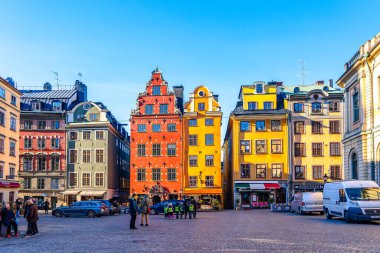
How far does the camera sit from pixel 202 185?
62031mm

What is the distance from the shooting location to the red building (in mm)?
62844

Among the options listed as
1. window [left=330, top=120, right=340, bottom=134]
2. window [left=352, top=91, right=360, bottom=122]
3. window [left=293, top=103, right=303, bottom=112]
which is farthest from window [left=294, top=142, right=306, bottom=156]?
window [left=352, top=91, right=360, bottom=122]

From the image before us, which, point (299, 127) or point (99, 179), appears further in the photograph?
point (99, 179)

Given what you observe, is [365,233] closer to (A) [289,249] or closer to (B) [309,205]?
(A) [289,249]

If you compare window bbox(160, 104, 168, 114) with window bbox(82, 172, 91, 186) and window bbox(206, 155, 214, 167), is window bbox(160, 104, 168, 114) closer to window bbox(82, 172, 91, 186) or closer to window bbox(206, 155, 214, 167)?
window bbox(206, 155, 214, 167)

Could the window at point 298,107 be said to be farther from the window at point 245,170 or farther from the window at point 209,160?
the window at point 209,160

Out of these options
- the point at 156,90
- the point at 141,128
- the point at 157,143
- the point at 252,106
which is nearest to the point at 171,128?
the point at 157,143

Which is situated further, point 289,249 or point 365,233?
point 365,233

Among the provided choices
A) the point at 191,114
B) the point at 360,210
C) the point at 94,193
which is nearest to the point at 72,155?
the point at 94,193

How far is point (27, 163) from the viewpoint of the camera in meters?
64.4

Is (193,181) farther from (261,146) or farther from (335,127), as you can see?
(335,127)

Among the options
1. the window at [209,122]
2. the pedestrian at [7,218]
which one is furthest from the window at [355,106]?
the pedestrian at [7,218]

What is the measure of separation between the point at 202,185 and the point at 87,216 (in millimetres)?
24647

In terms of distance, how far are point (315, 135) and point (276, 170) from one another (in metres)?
6.49
